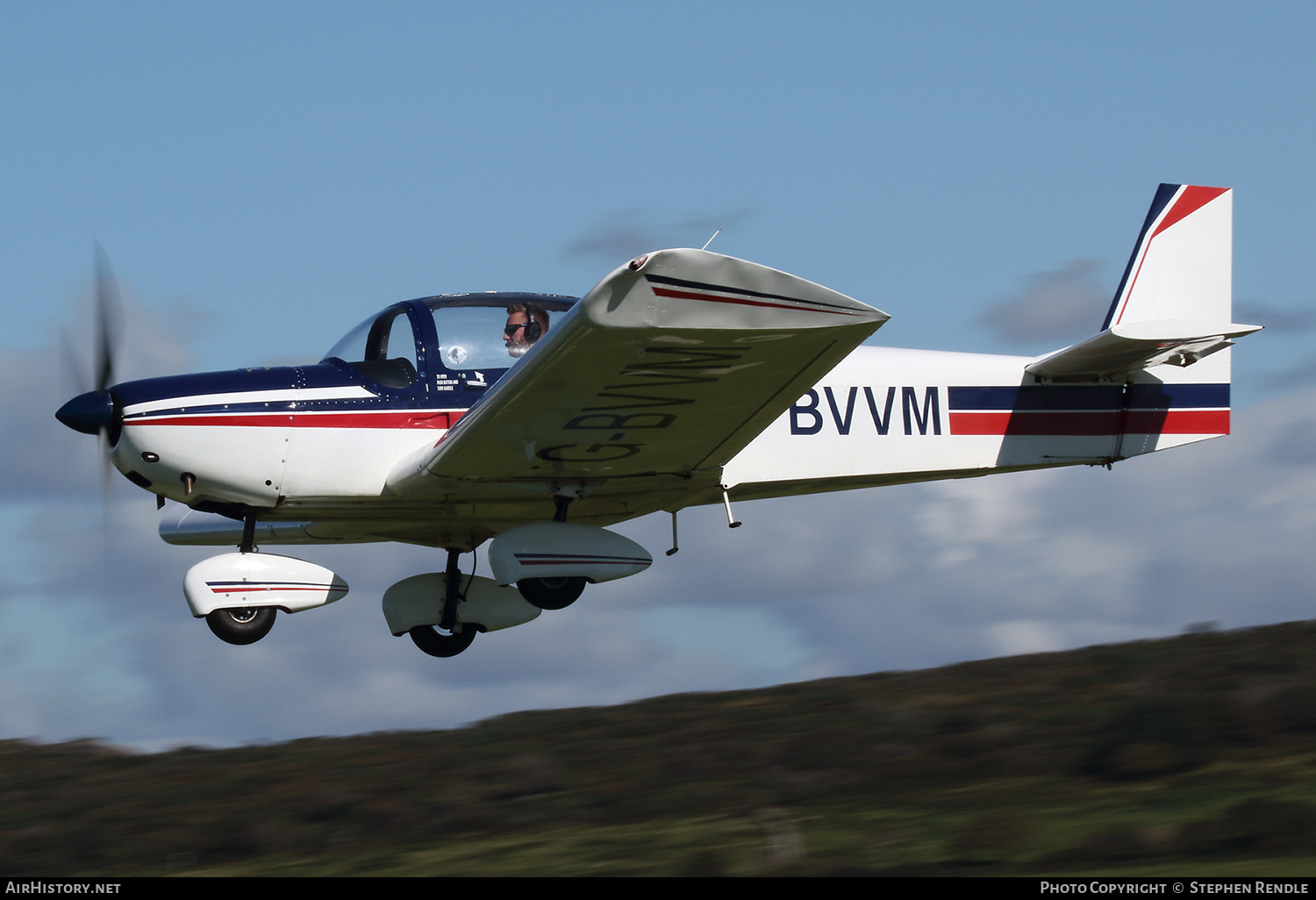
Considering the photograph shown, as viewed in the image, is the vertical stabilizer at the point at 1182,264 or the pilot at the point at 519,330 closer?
the pilot at the point at 519,330

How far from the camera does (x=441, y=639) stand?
10367mm

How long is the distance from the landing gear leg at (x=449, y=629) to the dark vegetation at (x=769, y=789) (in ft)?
3.19

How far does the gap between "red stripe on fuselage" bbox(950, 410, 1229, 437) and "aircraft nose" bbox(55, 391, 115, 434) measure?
19.8 ft

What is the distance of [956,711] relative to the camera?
1064cm

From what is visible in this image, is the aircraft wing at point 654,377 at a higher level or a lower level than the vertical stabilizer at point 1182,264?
lower

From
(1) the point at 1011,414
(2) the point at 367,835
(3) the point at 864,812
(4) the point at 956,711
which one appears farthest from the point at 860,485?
(2) the point at 367,835

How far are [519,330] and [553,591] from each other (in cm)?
180

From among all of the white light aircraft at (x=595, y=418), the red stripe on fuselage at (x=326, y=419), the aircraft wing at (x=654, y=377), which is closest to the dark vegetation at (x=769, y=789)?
the white light aircraft at (x=595, y=418)

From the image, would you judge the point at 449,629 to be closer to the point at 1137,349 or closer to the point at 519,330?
the point at 519,330

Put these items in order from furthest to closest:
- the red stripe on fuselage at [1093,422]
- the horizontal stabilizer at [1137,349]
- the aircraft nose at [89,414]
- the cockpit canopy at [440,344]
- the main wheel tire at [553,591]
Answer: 1. the red stripe on fuselage at [1093,422]
2. the horizontal stabilizer at [1137,349]
3. the cockpit canopy at [440,344]
4. the main wheel tire at [553,591]
5. the aircraft nose at [89,414]

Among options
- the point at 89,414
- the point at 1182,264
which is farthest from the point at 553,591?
the point at 1182,264

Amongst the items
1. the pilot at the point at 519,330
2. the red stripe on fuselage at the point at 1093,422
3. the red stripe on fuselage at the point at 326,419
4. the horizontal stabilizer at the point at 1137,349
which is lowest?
the red stripe on fuselage at the point at 1093,422

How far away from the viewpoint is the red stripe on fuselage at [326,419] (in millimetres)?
8586

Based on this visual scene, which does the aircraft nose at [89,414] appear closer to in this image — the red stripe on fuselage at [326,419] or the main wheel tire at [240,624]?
the red stripe on fuselage at [326,419]
